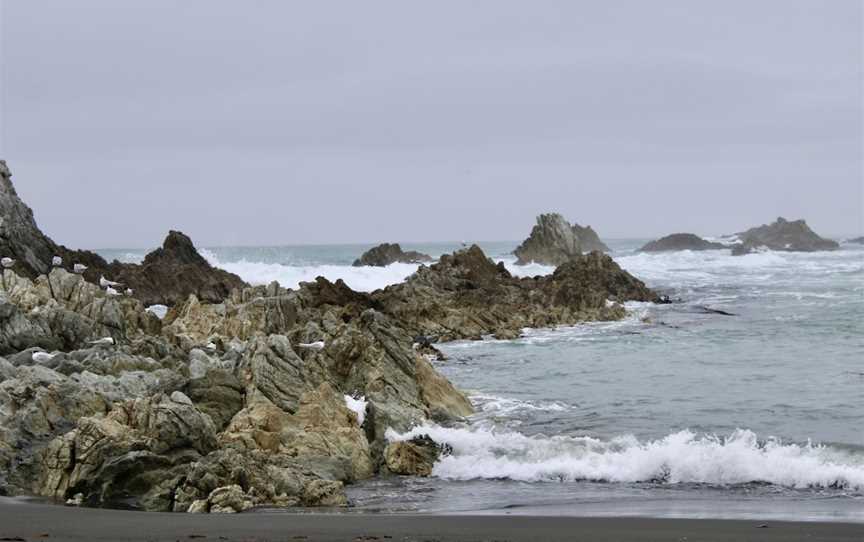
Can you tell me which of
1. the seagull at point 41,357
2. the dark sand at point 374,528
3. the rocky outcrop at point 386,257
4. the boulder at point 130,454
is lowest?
the dark sand at point 374,528

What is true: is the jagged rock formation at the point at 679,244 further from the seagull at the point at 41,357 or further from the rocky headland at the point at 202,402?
the seagull at the point at 41,357

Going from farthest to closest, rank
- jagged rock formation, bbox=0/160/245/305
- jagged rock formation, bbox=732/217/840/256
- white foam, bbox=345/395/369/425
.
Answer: jagged rock formation, bbox=732/217/840/256 → jagged rock formation, bbox=0/160/245/305 → white foam, bbox=345/395/369/425

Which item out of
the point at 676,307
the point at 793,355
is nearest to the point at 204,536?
the point at 793,355

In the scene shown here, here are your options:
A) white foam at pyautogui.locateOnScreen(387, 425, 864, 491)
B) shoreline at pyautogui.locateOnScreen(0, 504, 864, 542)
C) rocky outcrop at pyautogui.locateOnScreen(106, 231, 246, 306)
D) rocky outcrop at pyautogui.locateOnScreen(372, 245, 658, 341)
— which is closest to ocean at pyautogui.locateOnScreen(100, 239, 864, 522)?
white foam at pyautogui.locateOnScreen(387, 425, 864, 491)

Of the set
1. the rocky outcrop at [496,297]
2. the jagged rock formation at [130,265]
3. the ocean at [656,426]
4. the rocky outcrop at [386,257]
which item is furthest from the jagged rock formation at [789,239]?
the ocean at [656,426]

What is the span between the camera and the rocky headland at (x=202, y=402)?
1260 centimetres

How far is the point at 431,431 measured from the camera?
54.5 ft

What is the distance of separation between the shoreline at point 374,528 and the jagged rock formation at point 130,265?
92.9 feet

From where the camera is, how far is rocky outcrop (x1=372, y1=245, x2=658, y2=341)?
37.3 metres

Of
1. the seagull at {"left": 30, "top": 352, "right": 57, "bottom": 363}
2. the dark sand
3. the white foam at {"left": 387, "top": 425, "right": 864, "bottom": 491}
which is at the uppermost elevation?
the seagull at {"left": 30, "top": 352, "right": 57, "bottom": 363}

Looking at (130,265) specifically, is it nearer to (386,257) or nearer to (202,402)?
(202,402)

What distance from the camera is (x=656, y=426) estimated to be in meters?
18.2

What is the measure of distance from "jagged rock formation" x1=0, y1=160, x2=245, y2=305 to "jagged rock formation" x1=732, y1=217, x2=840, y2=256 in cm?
7477

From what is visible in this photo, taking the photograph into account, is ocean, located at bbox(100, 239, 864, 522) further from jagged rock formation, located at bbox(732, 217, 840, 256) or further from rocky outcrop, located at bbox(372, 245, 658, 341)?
jagged rock formation, located at bbox(732, 217, 840, 256)
